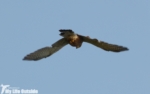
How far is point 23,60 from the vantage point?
627 inches

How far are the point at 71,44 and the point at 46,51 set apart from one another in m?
1.02

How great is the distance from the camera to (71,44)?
1620 centimetres

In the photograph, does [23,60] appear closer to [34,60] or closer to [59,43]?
[34,60]

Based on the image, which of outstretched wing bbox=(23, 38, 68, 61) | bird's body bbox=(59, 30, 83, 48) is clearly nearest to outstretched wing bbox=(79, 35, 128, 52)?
bird's body bbox=(59, 30, 83, 48)

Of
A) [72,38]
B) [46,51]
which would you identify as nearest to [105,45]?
[72,38]

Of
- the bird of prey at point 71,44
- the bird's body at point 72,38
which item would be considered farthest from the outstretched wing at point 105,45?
the bird's body at point 72,38

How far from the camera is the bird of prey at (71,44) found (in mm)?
15859

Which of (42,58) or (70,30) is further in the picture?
(42,58)

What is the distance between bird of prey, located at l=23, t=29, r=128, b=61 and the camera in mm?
15859

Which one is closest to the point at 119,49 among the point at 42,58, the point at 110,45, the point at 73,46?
the point at 110,45

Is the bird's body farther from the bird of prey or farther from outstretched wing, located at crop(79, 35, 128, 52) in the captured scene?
outstretched wing, located at crop(79, 35, 128, 52)

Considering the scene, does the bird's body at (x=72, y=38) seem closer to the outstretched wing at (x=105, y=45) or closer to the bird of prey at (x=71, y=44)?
the bird of prey at (x=71, y=44)

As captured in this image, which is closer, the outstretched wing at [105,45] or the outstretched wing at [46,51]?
the outstretched wing at [105,45]

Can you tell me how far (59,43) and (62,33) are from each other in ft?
3.93
